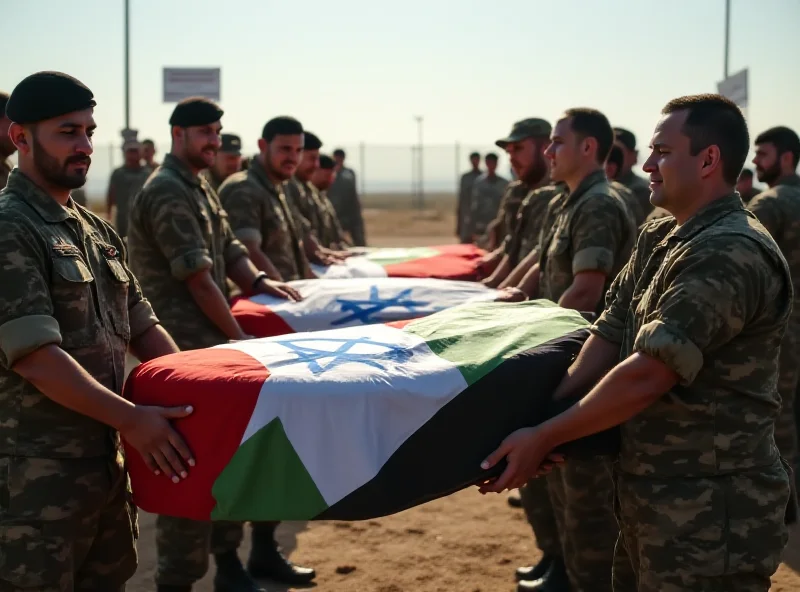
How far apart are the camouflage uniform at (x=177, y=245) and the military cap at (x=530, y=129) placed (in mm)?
2254

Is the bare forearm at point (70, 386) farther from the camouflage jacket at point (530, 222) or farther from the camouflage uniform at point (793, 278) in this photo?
the camouflage uniform at point (793, 278)

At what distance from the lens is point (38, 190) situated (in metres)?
2.88

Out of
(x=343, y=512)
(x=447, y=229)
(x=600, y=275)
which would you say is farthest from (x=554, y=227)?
(x=447, y=229)

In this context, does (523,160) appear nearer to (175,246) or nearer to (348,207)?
(175,246)

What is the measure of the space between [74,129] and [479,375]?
145cm

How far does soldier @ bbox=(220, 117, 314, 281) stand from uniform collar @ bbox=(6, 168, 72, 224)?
3044 mm

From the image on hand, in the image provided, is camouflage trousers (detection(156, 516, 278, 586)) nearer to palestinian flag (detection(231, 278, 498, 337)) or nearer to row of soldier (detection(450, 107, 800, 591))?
palestinian flag (detection(231, 278, 498, 337))

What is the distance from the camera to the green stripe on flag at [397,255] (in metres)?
6.82

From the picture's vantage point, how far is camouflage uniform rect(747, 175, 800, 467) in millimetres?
5867

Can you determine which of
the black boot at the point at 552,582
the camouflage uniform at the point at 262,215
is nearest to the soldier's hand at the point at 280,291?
the camouflage uniform at the point at 262,215

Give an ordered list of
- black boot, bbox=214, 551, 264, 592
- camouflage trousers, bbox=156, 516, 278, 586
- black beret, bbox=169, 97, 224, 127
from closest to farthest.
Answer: camouflage trousers, bbox=156, 516, 278, 586 → black boot, bbox=214, 551, 264, 592 → black beret, bbox=169, 97, 224, 127

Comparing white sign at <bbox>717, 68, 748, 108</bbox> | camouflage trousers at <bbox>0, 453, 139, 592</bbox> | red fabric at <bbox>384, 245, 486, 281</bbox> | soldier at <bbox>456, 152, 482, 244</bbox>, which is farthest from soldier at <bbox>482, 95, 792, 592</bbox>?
soldier at <bbox>456, 152, 482, 244</bbox>

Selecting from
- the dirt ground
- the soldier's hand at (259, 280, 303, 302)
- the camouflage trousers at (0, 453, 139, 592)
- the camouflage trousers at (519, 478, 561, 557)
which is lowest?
the dirt ground

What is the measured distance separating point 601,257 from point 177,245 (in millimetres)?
1975
